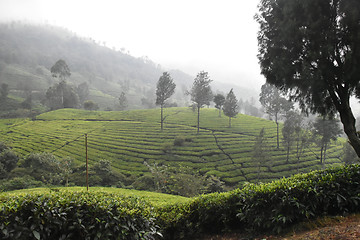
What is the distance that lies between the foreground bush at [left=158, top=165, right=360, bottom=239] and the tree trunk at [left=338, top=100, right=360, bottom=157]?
3.56 m

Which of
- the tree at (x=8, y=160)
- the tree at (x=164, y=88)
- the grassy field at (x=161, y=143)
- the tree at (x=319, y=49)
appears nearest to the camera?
the tree at (x=319, y=49)

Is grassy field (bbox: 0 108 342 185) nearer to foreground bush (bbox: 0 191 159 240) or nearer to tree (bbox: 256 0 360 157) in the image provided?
tree (bbox: 256 0 360 157)

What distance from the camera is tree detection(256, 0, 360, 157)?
7676mm

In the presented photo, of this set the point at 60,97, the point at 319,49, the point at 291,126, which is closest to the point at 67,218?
the point at 319,49

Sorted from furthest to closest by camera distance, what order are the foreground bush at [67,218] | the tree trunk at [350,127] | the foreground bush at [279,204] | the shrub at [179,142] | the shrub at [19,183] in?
the shrub at [179,142], the shrub at [19,183], the tree trunk at [350,127], the foreground bush at [279,204], the foreground bush at [67,218]

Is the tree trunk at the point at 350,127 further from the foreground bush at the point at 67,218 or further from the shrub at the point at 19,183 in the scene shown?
the shrub at the point at 19,183

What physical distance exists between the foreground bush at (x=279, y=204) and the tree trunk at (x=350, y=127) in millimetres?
3560

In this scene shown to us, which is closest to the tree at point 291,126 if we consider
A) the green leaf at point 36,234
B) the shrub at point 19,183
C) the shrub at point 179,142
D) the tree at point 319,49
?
the shrub at point 179,142

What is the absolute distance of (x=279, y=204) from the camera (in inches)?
195

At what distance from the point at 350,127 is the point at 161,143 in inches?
1653

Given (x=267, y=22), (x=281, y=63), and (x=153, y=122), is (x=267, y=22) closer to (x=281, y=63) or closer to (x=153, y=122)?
(x=281, y=63)

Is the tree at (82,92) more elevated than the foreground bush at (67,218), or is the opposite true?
the tree at (82,92)

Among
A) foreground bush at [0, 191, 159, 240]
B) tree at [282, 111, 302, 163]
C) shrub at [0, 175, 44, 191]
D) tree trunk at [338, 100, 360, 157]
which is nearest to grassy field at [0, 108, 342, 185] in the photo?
tree at [282, 111, 302, 163]

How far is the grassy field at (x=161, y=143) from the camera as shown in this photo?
39094 millimetres
